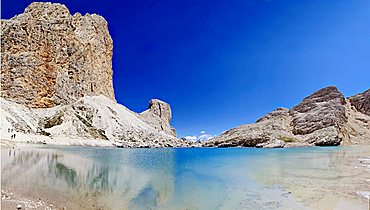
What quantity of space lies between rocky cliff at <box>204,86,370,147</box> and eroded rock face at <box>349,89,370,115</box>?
376 mm

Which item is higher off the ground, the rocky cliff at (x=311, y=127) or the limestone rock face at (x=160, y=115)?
the limestone rock face at (x=160, y=115)

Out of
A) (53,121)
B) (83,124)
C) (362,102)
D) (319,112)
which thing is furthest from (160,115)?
(362,102)

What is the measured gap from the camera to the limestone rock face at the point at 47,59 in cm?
8919

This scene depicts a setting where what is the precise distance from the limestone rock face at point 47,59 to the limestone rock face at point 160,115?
42707 millimetres

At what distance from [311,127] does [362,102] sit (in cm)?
4436

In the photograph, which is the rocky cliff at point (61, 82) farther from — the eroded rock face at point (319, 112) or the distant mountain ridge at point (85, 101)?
the eroded rock face at point (319, 112)

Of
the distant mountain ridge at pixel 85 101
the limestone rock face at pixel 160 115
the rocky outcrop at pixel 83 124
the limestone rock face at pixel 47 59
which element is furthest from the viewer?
the limestone rock face at pixel 160 115

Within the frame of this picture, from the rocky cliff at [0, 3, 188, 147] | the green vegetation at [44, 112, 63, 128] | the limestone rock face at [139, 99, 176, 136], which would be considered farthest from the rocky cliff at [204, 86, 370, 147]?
the green vegetation at [44, 112, 63, 128]

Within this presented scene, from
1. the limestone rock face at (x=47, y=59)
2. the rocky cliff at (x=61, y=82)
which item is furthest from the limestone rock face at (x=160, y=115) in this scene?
the limestone rock face at (x=47, y=59)

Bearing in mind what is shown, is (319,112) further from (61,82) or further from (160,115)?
(61,82)

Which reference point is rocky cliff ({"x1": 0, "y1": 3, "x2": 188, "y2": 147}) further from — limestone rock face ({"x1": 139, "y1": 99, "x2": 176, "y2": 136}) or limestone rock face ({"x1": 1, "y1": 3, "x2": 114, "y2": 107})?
limestone rock face ({"x1": 139, "y1": 99, "x2": 176, "y2": 136})

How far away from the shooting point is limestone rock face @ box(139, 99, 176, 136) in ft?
500

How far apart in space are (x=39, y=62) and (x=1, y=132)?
57.2 m

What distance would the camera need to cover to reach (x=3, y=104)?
213 ft
